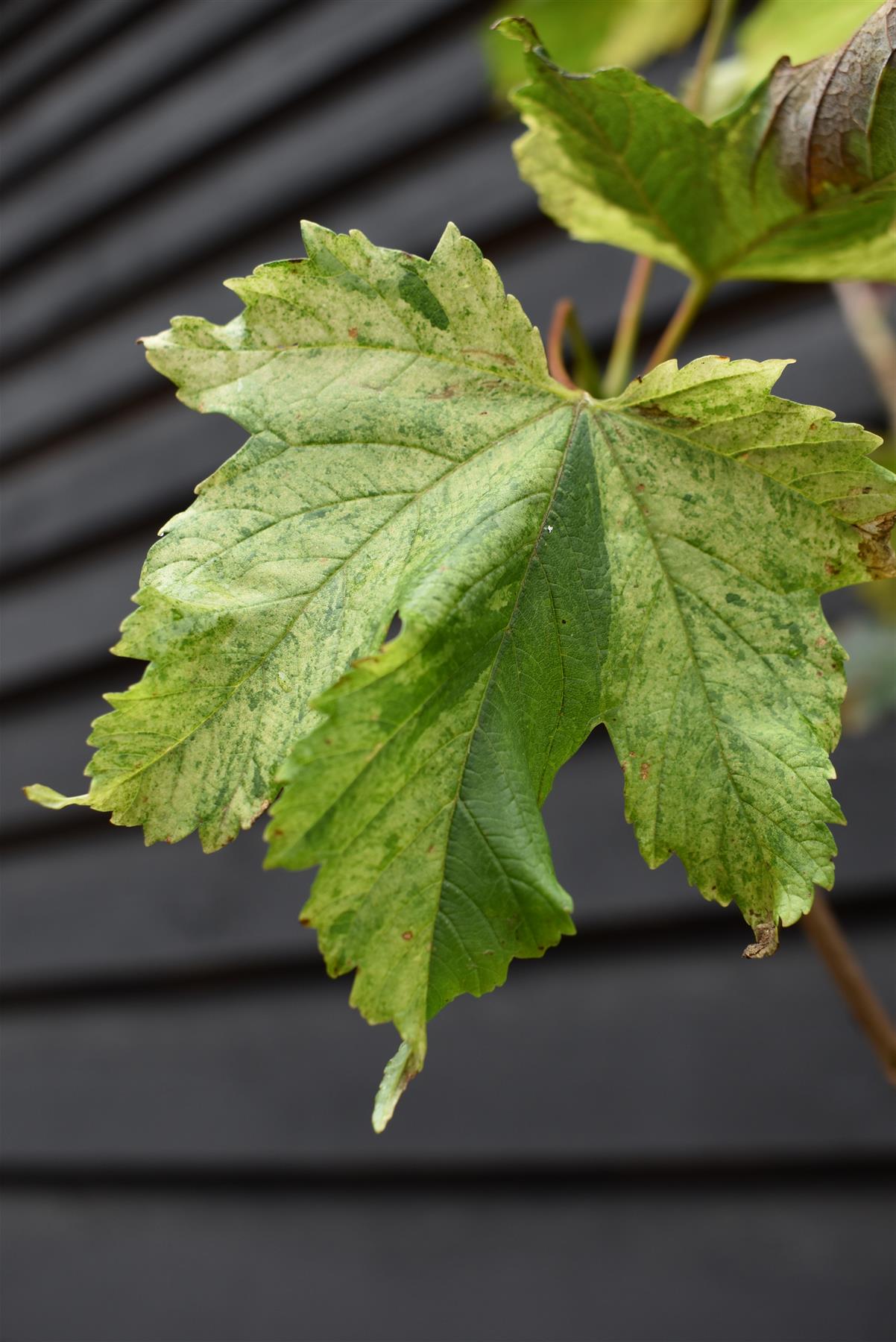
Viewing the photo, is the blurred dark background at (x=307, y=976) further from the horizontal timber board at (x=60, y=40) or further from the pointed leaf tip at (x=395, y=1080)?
the pointed leaf tip at (x=395, y=1080)

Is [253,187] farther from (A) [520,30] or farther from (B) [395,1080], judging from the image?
(B) [395,1080]

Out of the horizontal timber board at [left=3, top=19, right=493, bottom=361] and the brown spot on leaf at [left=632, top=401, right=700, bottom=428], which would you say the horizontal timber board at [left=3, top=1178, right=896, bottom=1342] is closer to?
the brown spot on leaf at [left=632, top=401, right=700, bottom=428]

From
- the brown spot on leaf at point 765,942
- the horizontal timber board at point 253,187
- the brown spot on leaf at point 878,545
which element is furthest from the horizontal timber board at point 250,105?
the brown spot on leaf at point 765,942

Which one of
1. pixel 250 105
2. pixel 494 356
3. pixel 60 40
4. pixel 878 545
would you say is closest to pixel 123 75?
pixel 60 40

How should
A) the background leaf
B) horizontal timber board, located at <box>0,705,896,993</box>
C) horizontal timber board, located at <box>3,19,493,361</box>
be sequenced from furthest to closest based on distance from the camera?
horizontal timber board, located at <box>3,19,493,361</box>
horizontal timber board, located at <box>0,705,896,993</box>
the background leaf

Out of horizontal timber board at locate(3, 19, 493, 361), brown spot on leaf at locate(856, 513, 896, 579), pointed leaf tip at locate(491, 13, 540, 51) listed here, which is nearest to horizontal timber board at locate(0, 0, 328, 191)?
horizontal timber board at locate(3, 19, 493, 361)

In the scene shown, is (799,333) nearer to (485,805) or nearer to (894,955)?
(894,955)
